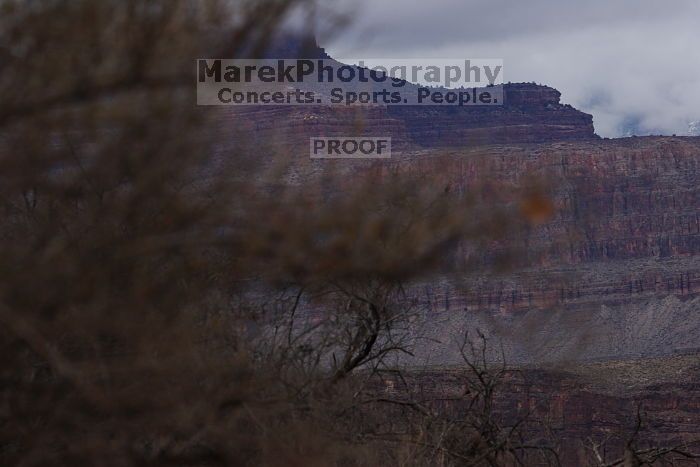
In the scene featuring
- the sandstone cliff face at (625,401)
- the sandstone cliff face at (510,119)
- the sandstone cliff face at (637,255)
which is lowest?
the sandstone cliff face at (625,401)

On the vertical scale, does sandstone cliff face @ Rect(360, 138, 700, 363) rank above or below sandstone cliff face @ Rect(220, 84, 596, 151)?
below

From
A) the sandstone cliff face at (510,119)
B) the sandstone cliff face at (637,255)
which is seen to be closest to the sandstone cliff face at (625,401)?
the sandstone cliff face at (637,255)

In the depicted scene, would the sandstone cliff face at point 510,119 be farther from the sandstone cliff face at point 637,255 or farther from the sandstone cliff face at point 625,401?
the sandstone cliff face at point 625,401

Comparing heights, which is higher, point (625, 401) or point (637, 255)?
point (637, 255)

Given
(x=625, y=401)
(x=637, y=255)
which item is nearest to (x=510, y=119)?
(x=637, y=255)

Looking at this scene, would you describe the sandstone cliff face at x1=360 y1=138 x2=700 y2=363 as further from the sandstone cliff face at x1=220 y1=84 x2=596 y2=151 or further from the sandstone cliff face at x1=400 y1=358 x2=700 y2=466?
the sandstone cliff face at x1=220 y1=84 x2=596 y2=151

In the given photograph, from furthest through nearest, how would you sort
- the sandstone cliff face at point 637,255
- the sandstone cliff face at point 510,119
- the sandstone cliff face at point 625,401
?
the sandstone cliff face at point 510,119 < the sandstone cliff face at point 637,255 < the sandstone cliff face at point 625,401

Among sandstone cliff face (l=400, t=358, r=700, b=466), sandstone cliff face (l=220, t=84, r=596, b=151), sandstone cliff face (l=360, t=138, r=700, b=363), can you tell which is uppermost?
sandstone cliff face (l=220, t=84, r=596, b=151)

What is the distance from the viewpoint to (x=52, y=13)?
5773 millimetres

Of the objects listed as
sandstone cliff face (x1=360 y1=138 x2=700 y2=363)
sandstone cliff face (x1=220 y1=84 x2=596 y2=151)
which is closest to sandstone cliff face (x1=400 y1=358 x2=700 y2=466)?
sandstone cliff face (x1=360 y1=138 x2=700 y2=363)

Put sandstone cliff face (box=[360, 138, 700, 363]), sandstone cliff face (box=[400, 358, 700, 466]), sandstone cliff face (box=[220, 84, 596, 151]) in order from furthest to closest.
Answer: sandstone cliff face (box=[220, 84, 596, 151])
sandstone cliff face (box=[360, 138, 700, 363])
sandstone cliff face (box=[400, 358, 700, 466])

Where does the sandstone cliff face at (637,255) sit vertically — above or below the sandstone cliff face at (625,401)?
above

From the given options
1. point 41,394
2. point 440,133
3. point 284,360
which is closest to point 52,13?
point 41,394

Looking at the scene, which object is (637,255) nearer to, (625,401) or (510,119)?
(510,119)
